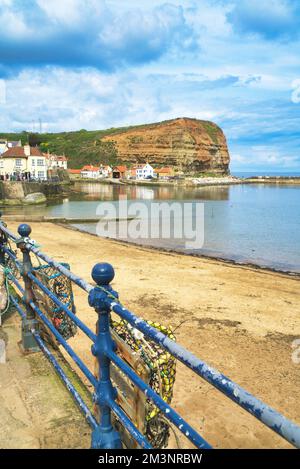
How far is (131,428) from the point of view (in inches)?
90.3

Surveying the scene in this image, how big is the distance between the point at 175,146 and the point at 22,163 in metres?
98.3

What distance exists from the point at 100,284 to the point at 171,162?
→ 159m

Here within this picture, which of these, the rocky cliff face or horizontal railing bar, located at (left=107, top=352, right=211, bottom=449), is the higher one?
the rocky cliff face

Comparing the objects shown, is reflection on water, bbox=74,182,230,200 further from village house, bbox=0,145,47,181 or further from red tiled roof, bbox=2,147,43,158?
red tiled roof, bbox=2,147,43,158

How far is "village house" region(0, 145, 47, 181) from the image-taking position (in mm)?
69250

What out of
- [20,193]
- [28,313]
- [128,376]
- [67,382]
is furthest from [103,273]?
[20,193]

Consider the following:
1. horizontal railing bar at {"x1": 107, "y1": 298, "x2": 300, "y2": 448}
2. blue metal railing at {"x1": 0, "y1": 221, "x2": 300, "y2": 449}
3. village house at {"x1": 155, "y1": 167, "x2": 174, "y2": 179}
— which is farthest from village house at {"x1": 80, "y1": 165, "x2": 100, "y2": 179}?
horizontal railing bar at {"x1": 107, "y1": 298, "x2": 300, "y2": 448}

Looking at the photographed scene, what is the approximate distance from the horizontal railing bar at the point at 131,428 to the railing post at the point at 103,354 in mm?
75

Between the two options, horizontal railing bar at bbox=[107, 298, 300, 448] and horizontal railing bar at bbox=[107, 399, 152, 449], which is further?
horizontal railing bar at bbox=[107, 399, 152, 449]

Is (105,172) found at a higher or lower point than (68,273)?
higher

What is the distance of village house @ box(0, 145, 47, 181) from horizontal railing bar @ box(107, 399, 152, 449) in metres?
69.8

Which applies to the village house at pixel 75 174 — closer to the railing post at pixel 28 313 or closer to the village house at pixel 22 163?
the village house at pixel 22 163

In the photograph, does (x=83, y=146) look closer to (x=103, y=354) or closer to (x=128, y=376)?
(x=103, y=354)

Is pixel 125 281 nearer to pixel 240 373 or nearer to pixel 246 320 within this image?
pixel 246 320
